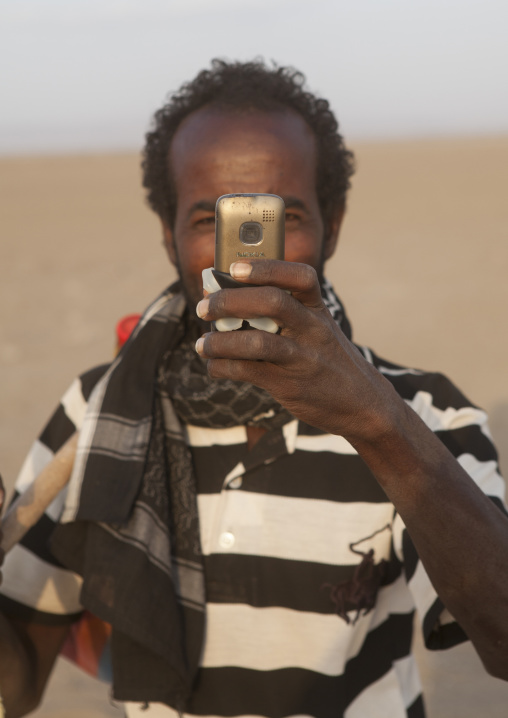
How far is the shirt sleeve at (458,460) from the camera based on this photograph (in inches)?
76.9

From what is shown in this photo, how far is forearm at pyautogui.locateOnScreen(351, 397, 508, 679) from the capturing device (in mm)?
1540

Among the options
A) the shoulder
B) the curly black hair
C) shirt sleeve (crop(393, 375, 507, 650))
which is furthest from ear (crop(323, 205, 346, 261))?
shirt sleeve (crop(393, 375, 507, 650))

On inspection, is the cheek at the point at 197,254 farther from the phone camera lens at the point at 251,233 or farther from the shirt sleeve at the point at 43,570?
the phone camera lens at the point at 251,233

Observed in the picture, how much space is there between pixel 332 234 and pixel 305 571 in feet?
3.14

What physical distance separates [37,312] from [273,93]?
39.6 ft

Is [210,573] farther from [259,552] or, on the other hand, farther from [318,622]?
[318,622]

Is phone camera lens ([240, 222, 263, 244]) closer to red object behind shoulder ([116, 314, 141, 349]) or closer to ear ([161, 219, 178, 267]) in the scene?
ear ([161, 219, 178, 267])

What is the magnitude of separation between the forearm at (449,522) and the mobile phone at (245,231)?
0.35 m

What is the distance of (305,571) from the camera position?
2.16 metres

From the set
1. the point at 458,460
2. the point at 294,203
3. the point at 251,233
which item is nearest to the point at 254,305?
the point at 251,233

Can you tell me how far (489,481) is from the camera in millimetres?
2021

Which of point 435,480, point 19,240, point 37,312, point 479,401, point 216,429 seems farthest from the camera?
point 19,240

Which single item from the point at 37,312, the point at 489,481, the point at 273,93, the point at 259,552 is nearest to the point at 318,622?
the point at 259,552

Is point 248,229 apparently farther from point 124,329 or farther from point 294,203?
point 124,329
